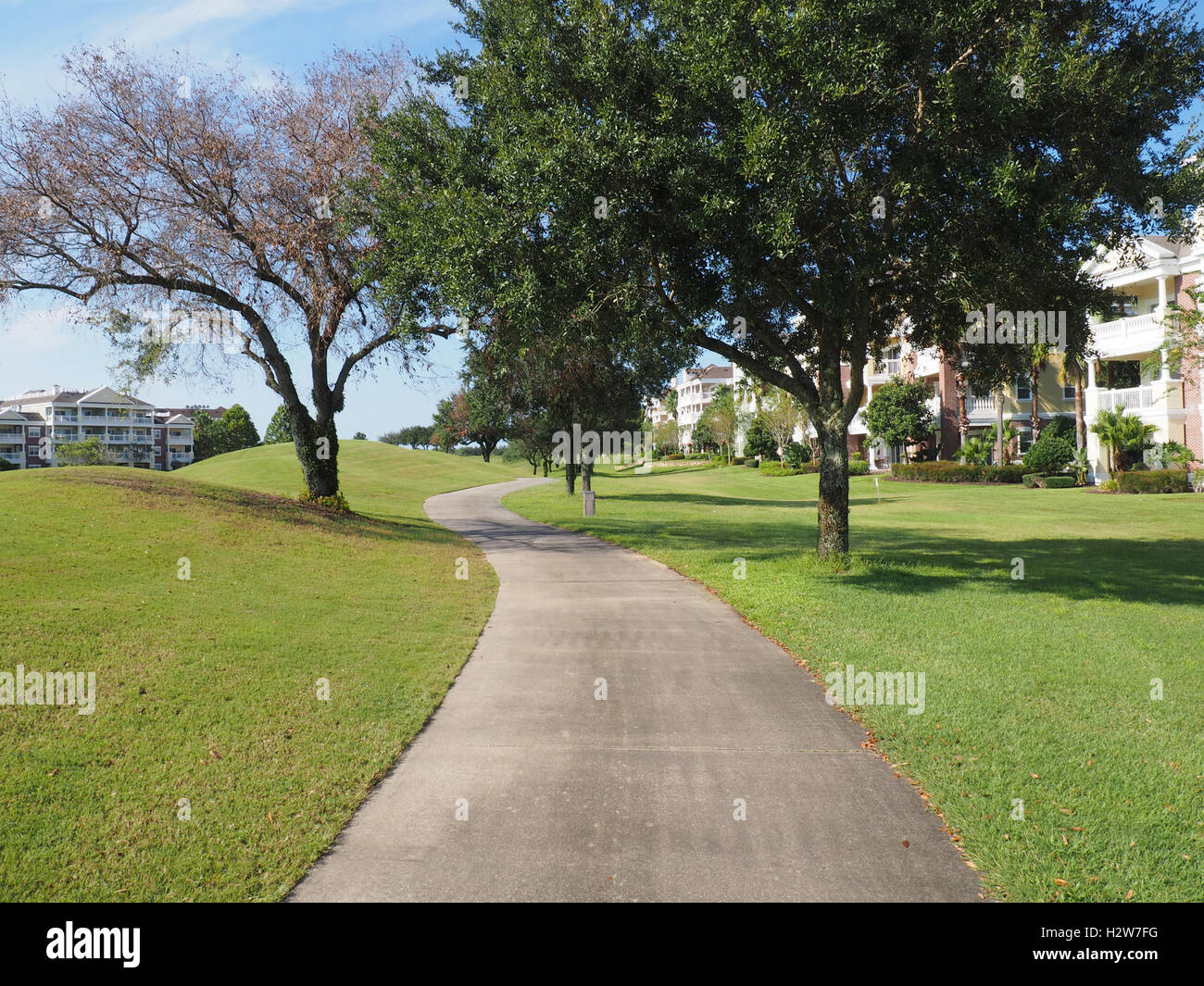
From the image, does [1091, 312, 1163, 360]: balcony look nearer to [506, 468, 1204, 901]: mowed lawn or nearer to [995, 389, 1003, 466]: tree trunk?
[995, 389, 1003, 466]: tree trunk

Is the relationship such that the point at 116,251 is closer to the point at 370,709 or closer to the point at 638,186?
the point at 638,186

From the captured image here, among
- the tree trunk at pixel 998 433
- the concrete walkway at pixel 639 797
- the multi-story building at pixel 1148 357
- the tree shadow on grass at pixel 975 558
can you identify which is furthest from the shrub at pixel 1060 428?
the concrete walkway at pixel 639 797

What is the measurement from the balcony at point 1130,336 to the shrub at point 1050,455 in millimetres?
4859

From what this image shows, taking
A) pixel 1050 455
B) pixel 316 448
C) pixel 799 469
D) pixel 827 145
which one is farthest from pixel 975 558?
pixel 799 469

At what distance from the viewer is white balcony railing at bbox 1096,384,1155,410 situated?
3744 centimetres

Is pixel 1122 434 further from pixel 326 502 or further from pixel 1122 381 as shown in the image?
pixel 326 502

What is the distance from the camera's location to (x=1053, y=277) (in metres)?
12.0

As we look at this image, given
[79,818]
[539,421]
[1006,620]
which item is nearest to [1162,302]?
[539,421]

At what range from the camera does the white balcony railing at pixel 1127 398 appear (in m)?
37.4

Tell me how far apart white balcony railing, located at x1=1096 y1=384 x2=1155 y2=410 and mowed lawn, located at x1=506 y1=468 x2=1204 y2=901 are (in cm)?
1803

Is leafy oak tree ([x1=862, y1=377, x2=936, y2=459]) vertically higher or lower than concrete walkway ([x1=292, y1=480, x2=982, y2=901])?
higher

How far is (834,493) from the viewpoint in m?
14.8

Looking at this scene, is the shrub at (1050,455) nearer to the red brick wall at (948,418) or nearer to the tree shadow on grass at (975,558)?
the red brick wall at (948,418)

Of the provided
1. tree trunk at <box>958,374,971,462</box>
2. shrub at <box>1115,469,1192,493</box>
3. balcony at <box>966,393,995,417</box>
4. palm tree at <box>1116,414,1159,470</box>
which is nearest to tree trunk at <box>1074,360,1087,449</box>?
palm tree at <box>1116,414,1159,470</box>
